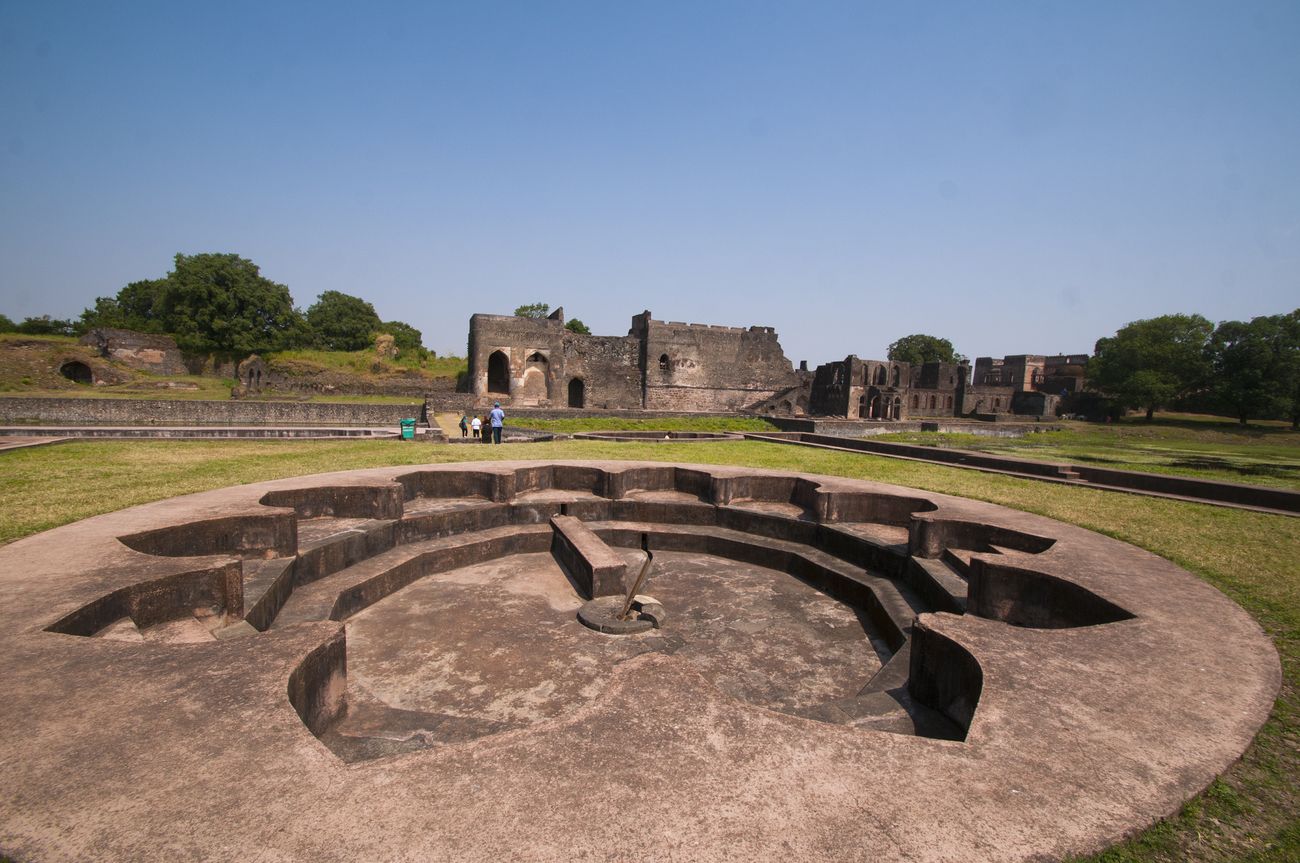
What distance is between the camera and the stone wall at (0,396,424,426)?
60.3ft

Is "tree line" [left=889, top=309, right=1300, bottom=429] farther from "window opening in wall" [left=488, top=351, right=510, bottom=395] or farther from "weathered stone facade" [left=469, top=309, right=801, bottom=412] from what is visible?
"window opening in wall" [left=488, top=351, right=510, bottom=395]

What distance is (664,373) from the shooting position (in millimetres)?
35500

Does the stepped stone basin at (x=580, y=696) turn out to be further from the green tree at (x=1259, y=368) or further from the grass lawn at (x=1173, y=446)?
the green tree at (x=1259, y=368)

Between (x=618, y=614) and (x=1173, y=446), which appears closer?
(x=618, y=614)

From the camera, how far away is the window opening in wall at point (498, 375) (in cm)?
3291

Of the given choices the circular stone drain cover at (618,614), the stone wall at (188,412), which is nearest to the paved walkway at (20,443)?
the stone wall at (188,412)

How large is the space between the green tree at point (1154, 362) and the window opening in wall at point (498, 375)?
42.8 m

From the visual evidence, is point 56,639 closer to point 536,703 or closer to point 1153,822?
point 536,703

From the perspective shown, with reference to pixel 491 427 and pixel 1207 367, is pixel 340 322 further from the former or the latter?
pixel 1207 367

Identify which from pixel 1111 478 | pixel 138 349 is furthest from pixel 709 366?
pixel 138 349

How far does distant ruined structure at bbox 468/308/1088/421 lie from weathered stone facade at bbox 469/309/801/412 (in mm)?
57

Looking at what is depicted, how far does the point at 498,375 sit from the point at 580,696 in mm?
32302

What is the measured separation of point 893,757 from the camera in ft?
7.47

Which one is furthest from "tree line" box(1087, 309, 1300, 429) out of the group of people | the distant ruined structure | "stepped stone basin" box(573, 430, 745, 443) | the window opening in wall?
the group of people
